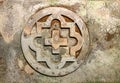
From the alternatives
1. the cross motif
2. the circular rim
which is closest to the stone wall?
the circular rim

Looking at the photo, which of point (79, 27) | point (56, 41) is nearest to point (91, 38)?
point (79, 27)

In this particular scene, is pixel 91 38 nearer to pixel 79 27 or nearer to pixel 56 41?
pixel 79 27

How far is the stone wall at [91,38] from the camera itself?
3.43 meters

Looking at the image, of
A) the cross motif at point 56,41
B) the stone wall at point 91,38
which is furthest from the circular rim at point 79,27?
the cross motif at point 56,41

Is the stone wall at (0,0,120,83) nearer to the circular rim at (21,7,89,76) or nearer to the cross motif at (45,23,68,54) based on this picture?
the circular rim at (21,7,89,76)

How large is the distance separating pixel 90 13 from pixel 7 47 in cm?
83

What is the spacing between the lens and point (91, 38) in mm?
3441

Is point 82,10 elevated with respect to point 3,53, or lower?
elevated

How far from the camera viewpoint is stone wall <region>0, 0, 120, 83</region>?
135 inches

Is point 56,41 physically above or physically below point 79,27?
below

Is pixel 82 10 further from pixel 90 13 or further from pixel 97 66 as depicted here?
pixel 97 66

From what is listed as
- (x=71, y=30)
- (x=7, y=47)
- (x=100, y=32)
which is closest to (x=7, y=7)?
(x=7, y=47)

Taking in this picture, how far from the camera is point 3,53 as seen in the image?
3.46 meters

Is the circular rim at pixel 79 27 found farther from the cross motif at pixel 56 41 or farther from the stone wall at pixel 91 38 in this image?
the cross motif at pixel 56 41
